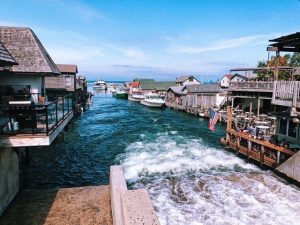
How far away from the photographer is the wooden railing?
12695mm

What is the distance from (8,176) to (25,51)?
6694 millimetres

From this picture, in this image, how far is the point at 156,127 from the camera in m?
34.4

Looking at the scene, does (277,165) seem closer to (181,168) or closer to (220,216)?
(181,168)

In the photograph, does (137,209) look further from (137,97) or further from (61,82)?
(137,97)

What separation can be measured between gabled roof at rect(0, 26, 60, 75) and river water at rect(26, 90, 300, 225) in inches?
243

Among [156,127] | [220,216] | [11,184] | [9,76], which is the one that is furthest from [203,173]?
[156,127]

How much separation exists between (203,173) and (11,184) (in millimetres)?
10872

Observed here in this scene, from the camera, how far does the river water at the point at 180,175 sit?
1223 cm

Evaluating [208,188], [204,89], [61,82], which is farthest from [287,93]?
[204,89]

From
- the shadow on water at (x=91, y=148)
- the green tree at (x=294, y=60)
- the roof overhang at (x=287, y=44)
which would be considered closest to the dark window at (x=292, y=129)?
the roof overhang at (x=287, y=44)

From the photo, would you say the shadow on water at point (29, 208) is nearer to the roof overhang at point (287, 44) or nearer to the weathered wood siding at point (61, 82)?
the roof overhang at point (287, 44)

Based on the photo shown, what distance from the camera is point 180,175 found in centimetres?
1692

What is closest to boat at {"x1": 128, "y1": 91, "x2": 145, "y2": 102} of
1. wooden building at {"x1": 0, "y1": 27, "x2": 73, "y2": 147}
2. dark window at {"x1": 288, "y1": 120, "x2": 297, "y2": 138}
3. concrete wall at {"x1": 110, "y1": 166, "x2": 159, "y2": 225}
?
dark window at {"x1": 288, "y1": 120, "x2": 297, "y2": 138}

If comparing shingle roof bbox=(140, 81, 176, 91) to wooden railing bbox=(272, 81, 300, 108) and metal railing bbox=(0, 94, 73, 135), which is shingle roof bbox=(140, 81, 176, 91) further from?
metal railing bbox=(0, 94, 73, 135)
